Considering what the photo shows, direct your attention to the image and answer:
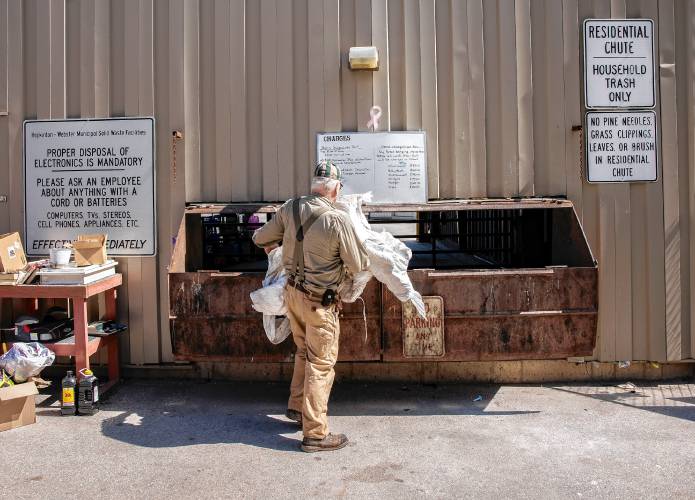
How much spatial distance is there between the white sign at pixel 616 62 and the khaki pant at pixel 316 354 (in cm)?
335

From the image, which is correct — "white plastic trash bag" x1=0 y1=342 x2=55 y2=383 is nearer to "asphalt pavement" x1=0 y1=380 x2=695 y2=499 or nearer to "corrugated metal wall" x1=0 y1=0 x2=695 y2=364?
"asphalt pavement" x1=0 y1=380 x2=695 y2=499

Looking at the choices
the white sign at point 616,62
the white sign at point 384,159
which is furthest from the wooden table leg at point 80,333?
the white sign at point 616,62

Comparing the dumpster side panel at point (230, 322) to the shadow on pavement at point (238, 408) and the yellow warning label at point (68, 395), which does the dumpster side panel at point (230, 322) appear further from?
the yellow warning label at point (68, 395)

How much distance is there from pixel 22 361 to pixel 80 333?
1.57 feet

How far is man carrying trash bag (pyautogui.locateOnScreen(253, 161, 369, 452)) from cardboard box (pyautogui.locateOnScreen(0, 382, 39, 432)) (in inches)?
87.7

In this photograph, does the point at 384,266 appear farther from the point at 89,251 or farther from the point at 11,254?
the point at 11,254

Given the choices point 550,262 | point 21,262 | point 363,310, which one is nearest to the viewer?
point 363,310

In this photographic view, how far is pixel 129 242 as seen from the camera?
19.0 feet

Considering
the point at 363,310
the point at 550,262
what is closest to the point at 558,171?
the point at 550,262

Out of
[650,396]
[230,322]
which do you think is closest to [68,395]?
[230,322]

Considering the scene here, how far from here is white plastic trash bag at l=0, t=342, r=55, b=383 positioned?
495 cm

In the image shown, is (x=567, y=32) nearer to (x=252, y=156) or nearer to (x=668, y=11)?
(x=668, y=11)

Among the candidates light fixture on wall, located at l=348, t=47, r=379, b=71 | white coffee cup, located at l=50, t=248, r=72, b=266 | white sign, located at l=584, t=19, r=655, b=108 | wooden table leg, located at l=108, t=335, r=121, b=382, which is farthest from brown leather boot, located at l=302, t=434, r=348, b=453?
white sign, located at l=584, t=19, r=655, b=108

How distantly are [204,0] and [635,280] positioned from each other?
4.88 m
